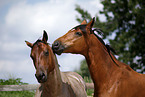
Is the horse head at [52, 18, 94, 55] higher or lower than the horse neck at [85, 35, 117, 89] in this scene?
higher

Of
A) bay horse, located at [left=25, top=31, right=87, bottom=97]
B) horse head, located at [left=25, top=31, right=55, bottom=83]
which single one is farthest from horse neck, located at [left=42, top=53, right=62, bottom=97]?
horse head, located at [left=25, top=31, right=55, bottom=83]

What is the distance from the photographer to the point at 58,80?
4.79 meters

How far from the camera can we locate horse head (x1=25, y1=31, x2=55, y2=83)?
417 centimetres

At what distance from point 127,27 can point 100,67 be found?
50.4 feet

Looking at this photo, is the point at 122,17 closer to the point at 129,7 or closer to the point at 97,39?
the point at 129,7

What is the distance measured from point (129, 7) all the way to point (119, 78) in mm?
14849

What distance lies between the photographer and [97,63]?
3.75 m

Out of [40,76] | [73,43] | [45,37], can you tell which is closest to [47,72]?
[40,76]

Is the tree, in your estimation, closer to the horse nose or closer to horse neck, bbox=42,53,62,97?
horse neck, bbox=42,53,62,97

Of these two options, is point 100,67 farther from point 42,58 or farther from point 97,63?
point 42,58

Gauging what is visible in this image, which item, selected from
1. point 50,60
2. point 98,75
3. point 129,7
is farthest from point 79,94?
point 129,7

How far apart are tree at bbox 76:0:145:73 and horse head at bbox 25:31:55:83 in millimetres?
12450

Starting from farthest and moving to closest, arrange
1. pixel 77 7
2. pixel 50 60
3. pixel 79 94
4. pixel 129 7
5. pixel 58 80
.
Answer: pixel 77 7 → pixel 129 7 → pixel 79 94 → pixel 58 80 → pixel 50 60

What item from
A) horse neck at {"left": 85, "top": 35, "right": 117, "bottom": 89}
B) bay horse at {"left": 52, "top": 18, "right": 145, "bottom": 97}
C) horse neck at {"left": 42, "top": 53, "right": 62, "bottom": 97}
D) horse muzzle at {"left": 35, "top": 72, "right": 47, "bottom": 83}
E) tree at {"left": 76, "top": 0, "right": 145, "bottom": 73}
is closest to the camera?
bay horse at {"left": 52, "top": 18, "right": 145, "bottom": 97}
